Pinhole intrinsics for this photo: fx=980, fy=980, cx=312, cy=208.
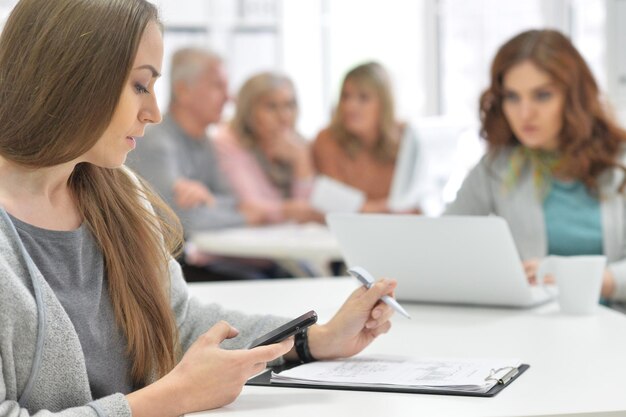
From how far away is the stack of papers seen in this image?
130 centimetres

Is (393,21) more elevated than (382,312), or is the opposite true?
(393,21)

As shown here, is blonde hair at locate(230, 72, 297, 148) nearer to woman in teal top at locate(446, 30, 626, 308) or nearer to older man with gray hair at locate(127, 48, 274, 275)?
older man with gray hair at locate(127, 48, 274, 275)

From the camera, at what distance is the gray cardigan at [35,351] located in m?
1.17

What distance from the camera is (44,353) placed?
47.7 inches

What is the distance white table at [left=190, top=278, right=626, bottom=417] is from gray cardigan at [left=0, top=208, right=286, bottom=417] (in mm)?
172

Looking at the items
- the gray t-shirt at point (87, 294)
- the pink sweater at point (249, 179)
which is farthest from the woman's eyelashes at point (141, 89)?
the pink sweater at point (249, 179)

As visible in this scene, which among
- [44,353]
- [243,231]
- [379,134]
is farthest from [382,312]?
[379,134]

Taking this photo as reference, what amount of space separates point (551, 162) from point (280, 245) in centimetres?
162

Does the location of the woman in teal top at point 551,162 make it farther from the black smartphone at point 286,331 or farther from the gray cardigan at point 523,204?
the black smartphone at point 286,331

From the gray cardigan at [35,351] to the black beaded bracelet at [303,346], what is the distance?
0.35m

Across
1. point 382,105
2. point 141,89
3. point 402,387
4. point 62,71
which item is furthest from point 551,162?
point 382,105

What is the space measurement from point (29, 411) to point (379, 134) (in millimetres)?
3655

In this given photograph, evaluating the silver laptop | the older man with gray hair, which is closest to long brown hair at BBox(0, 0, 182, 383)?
the silver laptop

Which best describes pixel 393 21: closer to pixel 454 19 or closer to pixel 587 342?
pixel 454 19
